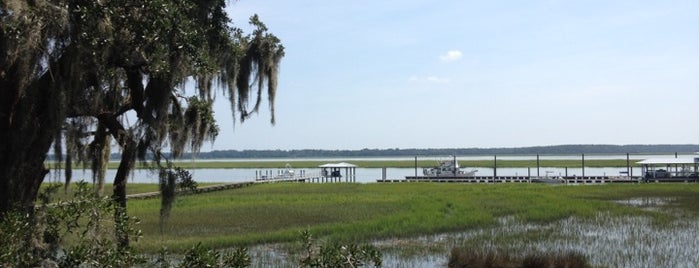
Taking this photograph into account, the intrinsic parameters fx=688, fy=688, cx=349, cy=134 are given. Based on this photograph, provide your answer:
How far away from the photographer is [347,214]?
75.7 feet

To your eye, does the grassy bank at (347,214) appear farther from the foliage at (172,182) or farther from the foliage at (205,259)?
the foliage at (205,259)

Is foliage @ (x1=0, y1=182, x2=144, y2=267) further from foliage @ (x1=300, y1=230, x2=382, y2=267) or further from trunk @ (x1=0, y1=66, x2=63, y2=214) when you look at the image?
foliage @ (x1=300, y1=230, x2=382, y2=267)

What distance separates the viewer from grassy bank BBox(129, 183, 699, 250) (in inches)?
687

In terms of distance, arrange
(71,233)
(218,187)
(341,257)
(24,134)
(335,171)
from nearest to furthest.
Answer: (341,257), (71,233), (24,134), (218,187), (335,171)

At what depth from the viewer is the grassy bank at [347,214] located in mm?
17453

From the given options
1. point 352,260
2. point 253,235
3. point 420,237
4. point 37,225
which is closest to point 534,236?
point 420,237

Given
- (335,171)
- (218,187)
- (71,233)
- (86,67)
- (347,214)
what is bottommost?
(347,214)

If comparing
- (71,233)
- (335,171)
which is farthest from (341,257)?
(335,171)

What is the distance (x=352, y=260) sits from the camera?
573 centimetres

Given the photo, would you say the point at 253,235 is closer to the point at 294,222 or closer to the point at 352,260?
the point at 294,222

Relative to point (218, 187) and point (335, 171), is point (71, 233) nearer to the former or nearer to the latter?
point (218, 187)

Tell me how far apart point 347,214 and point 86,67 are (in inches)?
651

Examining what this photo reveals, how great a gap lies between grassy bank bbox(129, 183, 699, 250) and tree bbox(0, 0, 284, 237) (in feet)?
12.1

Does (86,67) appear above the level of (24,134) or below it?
above
